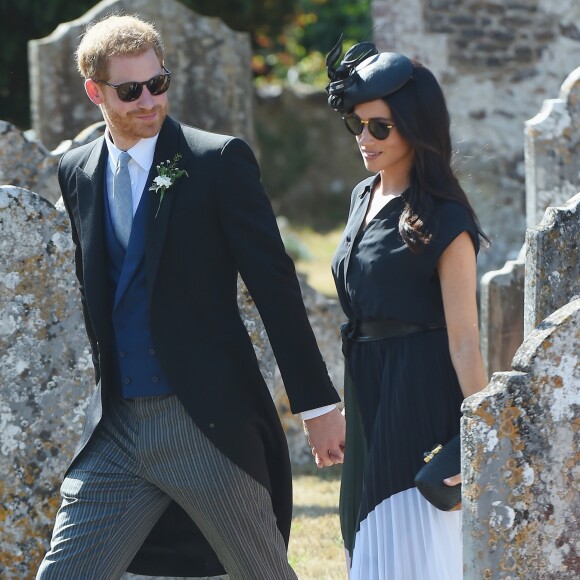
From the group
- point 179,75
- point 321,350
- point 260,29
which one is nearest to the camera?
point 321,350

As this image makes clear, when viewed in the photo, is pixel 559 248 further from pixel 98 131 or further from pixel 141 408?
pixel 98 131

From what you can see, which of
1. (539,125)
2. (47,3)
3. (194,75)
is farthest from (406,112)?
(47,3)

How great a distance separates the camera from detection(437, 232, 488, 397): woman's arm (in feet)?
11.2

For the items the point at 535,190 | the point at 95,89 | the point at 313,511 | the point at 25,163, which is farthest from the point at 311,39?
the point at 95,89

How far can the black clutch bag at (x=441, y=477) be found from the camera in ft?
10.8

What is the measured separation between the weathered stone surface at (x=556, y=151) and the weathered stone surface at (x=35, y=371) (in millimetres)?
2782

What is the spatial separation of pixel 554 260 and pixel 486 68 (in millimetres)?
6751

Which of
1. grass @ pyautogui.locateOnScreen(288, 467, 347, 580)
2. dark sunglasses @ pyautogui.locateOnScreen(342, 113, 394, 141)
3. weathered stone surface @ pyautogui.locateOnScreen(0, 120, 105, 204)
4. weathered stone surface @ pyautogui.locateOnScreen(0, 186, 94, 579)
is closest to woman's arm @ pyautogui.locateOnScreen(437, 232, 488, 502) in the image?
dark sunglasses @ pyautogui.locateOnScreen(342, 113, 394, 141)

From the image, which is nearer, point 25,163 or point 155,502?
point 155,502

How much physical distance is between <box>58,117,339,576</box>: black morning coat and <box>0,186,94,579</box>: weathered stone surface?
0.74m

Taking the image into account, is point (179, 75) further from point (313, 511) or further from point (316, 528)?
point (316, 528)

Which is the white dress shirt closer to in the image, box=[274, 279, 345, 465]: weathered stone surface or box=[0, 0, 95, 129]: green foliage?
box=[274, 279, 345, 465]: weathered stone surface

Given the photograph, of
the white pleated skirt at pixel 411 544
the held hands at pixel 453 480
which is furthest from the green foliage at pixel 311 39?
the held hands at pixel 453 480

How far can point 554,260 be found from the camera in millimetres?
3656
